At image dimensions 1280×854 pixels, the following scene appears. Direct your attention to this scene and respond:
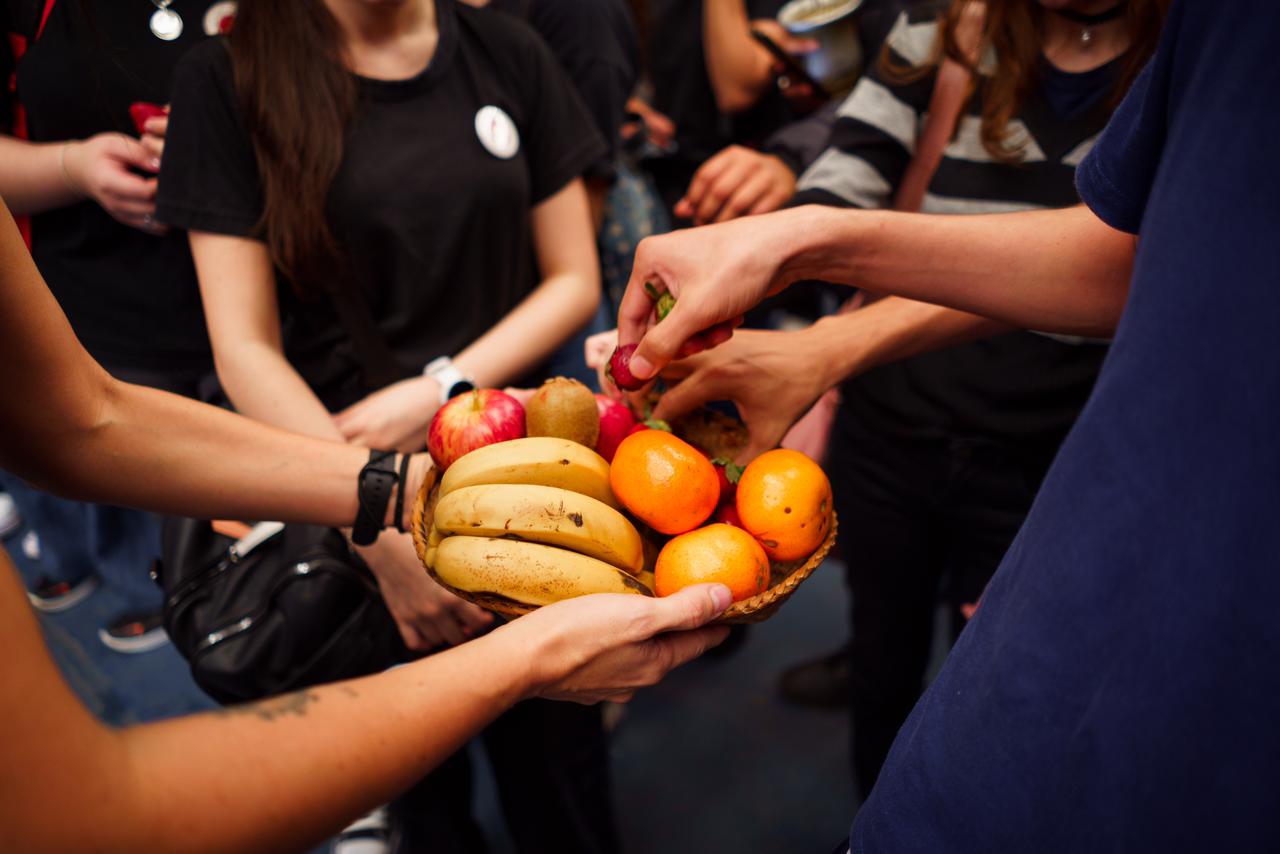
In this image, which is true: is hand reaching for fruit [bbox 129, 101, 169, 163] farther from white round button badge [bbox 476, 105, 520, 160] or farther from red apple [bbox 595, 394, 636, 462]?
red apple [bbox 595, 394, 636, 462]

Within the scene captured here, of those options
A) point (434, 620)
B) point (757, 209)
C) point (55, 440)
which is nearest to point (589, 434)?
point (434, 620)

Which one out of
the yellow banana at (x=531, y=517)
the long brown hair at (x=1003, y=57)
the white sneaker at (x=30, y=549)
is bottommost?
the white sneaker at (x=30, y=549)

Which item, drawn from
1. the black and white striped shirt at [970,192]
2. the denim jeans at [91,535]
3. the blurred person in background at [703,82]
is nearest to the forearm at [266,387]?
the denim jeans at [91,535]

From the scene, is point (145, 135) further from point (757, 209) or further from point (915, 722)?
point (915, 722)

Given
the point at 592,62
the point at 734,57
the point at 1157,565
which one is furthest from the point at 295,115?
the point at 734,57

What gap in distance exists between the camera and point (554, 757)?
5.73 feet

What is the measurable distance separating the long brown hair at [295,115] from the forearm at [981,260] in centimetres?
83

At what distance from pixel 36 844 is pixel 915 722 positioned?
82 centimetres

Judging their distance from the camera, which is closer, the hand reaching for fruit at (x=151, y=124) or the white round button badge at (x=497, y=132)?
the hand reaching for fruit at (x=151, y=124)

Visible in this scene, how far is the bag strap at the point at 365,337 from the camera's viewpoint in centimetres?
145

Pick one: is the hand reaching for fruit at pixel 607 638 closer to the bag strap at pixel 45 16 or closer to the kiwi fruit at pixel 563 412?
the kiwi fruit at pixel 563 412

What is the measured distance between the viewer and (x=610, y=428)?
1187 mm

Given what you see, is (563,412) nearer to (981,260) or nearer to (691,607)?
(691,607)

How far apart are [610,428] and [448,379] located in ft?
1.53
